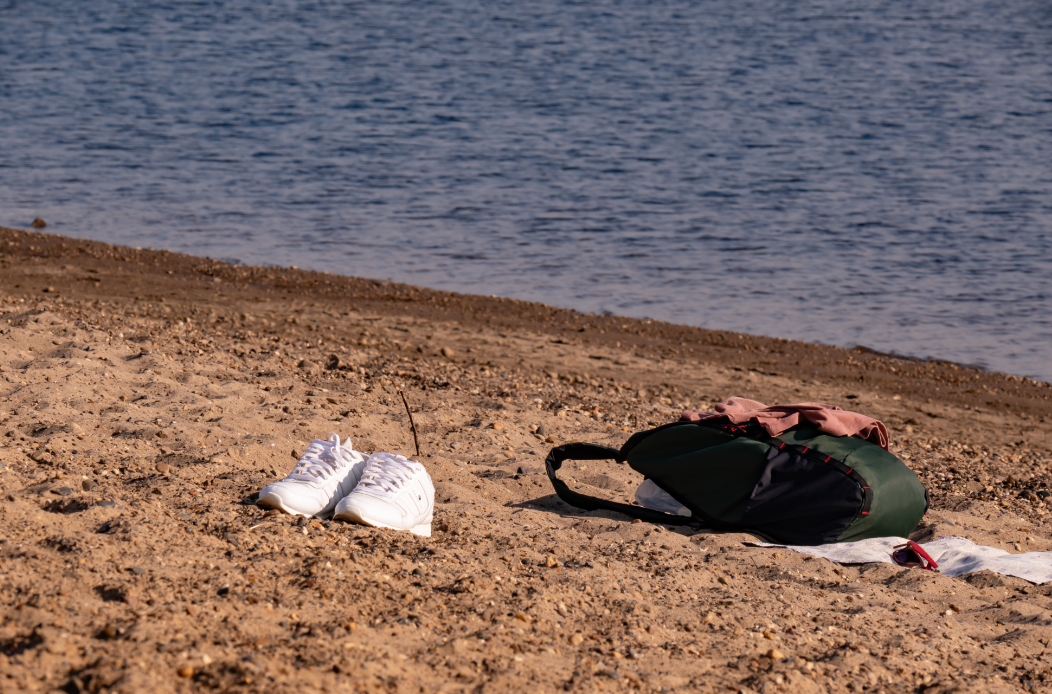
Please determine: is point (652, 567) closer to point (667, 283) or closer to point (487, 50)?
point (667, 283)

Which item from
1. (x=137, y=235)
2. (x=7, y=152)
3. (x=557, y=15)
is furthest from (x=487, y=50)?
(x=137, y=235)

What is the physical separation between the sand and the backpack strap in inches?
4.2

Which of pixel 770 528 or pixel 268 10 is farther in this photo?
pixel 268 10

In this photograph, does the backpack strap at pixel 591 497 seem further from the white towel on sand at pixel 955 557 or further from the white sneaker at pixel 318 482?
the white sneaker at pixel 318 482

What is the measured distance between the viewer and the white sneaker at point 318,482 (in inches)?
138

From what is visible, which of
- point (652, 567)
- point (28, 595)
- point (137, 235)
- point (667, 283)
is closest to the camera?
point (28, 595)

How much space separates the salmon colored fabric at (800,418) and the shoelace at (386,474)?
4.59 feet

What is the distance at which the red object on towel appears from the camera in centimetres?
384

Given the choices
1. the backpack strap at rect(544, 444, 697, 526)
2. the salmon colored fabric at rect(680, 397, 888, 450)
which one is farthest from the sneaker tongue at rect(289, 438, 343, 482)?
the salmon colored fabric at rect(680, 397, 888, 450)

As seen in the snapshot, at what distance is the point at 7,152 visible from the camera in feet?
55.6

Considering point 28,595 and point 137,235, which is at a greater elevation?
point 28,595

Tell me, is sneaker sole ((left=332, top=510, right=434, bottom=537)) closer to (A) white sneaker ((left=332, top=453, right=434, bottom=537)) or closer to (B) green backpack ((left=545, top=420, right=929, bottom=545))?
(A) white sneaker ((left=332, top=453, right=434, bottom=537))

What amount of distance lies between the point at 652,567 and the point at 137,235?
10622mm

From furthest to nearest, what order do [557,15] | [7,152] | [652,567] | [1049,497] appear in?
[557,15]
[7,152]
[1049,497]
[652,567]
